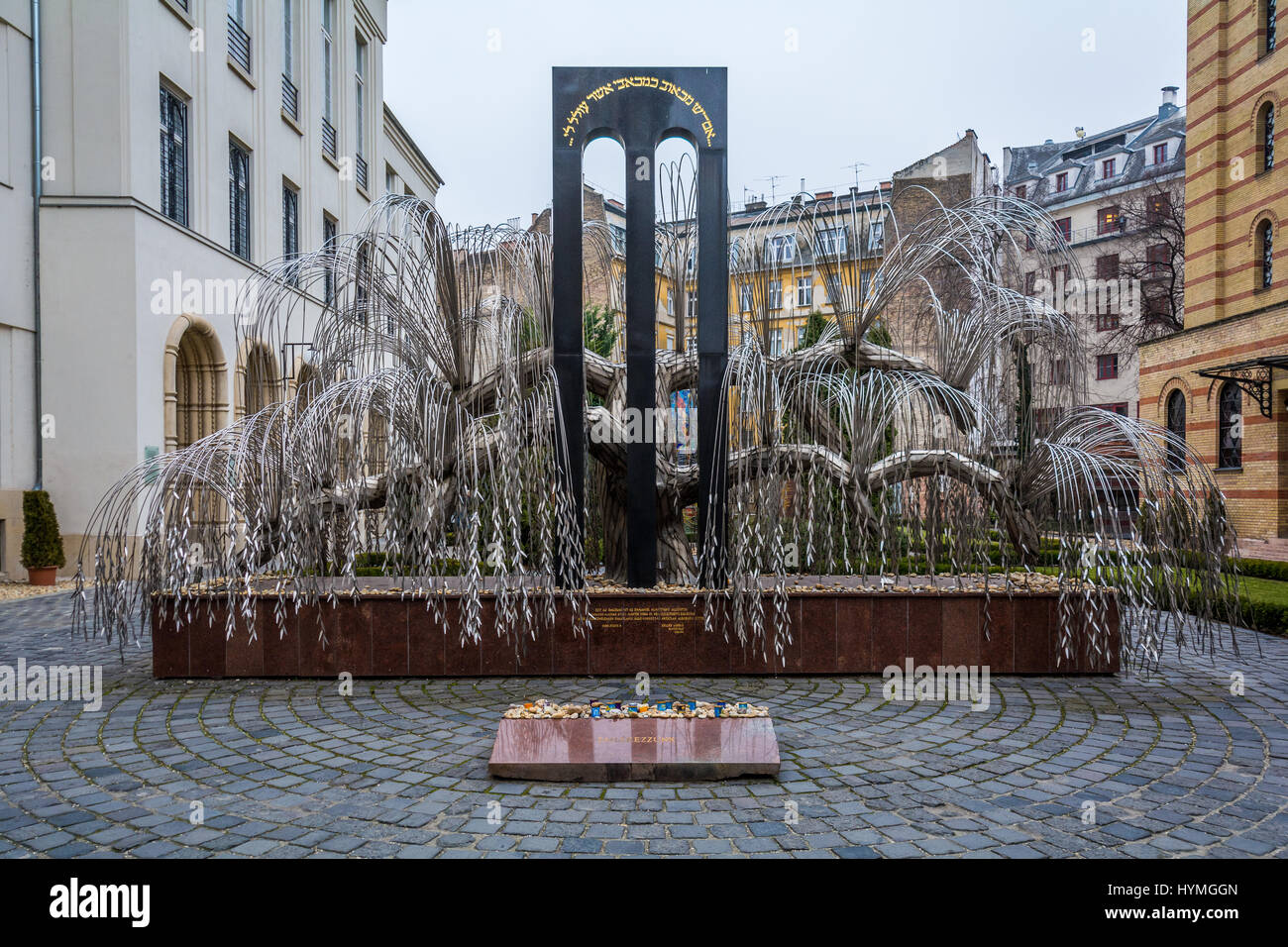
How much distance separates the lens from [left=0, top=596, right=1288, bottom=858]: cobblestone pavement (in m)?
4.07

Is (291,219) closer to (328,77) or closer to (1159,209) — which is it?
(328,77)

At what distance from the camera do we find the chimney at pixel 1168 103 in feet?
139

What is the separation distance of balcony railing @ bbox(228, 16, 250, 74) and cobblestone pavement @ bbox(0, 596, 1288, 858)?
52.7ft

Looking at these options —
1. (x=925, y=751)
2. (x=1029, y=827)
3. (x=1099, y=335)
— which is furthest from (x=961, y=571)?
(x=1099, y=335)

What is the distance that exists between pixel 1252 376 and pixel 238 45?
24883 mm

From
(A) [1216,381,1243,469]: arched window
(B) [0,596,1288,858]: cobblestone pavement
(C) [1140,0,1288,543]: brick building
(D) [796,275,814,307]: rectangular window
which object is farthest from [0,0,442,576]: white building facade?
(A) [1216,381,1243,469]: arched window

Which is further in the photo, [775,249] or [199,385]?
[199,385]

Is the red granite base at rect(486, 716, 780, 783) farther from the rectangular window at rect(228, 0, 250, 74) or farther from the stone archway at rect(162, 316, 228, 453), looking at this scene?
the rectangular window at rect(228, 0, 250, 74)

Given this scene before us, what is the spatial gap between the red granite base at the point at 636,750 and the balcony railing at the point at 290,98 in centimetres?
1992

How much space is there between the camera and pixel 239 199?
59.7 feet

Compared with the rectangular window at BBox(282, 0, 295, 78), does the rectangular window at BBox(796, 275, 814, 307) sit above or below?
below

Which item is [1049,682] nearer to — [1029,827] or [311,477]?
[1029,827]

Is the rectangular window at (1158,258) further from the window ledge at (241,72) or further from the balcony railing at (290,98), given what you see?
the window ledge at (241,72)

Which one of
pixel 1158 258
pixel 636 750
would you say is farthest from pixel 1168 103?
pixel 636 750
